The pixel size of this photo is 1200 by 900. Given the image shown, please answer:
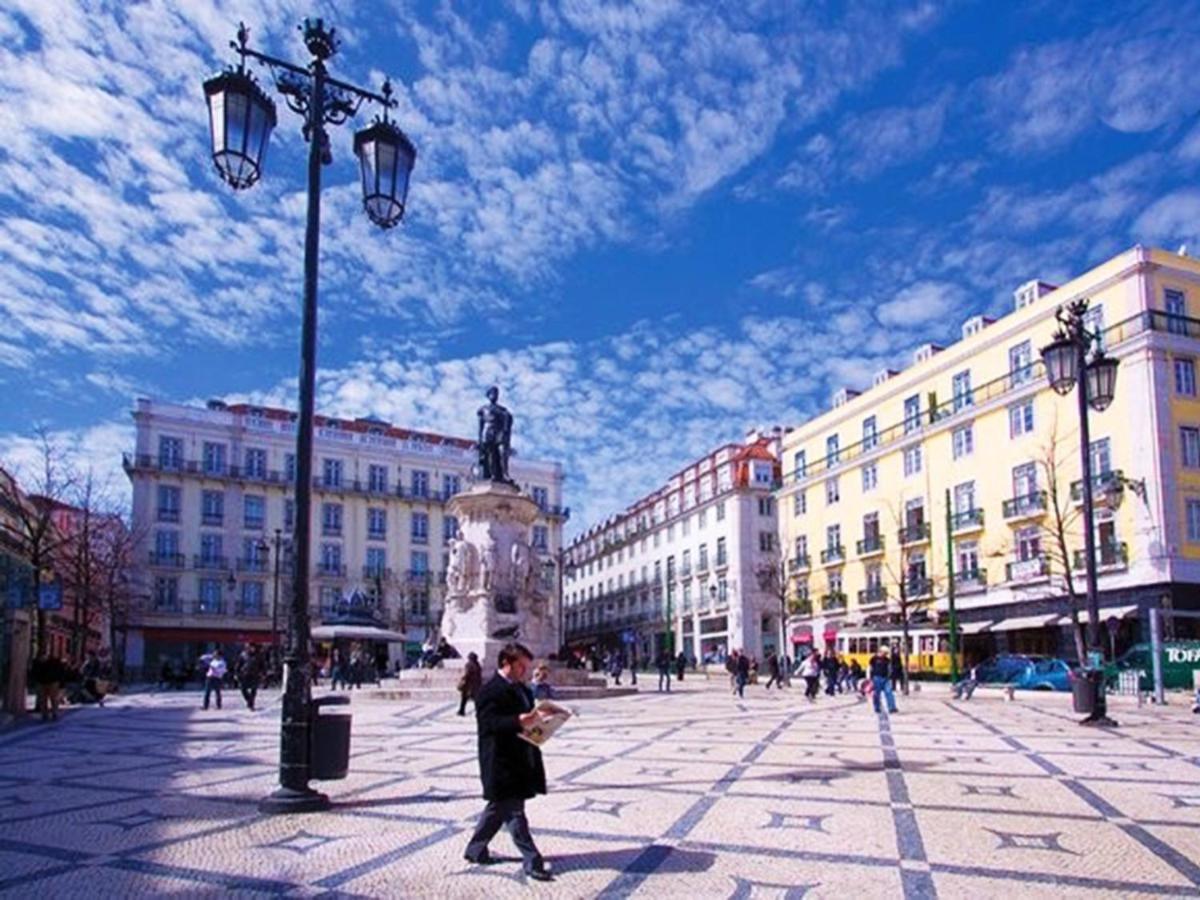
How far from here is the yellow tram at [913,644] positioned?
45.2 meters

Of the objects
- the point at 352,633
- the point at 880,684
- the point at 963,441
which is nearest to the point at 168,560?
the point at 352,633

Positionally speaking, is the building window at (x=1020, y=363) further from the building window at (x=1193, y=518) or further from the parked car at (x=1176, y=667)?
the parked car at (x=1176, y=667)

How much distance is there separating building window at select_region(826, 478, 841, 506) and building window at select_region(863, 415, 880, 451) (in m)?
3.62

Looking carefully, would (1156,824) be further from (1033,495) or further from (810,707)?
(1033,495)

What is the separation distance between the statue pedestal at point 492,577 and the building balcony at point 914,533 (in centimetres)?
2657

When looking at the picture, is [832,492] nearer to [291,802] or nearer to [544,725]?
[291,802]

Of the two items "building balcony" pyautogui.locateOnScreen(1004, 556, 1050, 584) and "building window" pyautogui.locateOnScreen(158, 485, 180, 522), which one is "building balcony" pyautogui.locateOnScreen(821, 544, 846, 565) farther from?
"building window" pyautogui.locateOnScreen(158, 485, 180, 522)

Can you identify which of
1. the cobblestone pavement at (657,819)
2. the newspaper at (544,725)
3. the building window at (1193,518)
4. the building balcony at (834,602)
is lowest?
the cobblestone pavement at (657,819)

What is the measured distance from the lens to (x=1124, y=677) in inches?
1128

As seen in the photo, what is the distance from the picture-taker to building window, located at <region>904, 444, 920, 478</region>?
51094 mm

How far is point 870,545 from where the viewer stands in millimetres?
54094

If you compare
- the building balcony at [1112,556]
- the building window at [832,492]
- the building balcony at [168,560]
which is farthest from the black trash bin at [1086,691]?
the building balcony at [168,560]

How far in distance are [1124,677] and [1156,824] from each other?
Answer: 76.4 ft

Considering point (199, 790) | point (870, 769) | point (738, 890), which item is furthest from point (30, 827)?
point (870, 769)
